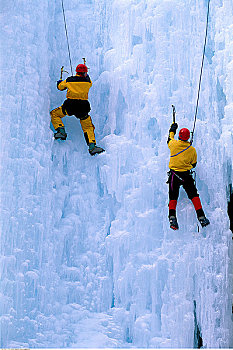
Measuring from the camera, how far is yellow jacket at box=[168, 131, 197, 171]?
16.2 feet

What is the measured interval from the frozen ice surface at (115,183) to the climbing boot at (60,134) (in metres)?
0.17

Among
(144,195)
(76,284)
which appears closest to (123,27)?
(144,195)

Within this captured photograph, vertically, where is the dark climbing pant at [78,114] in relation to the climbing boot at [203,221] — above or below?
above

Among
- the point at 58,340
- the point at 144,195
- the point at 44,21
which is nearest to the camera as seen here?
the point at 58,340

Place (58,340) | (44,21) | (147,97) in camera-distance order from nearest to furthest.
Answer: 1. (58,340)
2. (147,97)
3. (44,21)

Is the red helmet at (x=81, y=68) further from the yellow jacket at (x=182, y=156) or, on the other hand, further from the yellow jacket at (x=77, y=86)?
the yellow jacket at (x=182, y=156)

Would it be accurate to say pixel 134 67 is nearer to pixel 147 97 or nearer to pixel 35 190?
pixel 147 97

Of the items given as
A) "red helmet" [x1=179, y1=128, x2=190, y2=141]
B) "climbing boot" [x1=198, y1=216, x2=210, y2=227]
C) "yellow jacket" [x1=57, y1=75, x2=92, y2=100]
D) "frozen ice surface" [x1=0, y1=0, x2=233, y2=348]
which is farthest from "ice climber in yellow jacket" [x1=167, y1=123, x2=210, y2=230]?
"yellow jacket" [x1=57, y1=75, x2=92, y2=100]

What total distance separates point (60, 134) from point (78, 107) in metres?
0.40

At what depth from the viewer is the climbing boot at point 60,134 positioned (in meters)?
5.45

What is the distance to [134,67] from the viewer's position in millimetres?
5801

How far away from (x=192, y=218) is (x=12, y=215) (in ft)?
6.70

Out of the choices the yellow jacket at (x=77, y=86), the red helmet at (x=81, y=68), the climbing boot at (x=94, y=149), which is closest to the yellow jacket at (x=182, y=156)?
the climbing boot at (x=94, y=149)

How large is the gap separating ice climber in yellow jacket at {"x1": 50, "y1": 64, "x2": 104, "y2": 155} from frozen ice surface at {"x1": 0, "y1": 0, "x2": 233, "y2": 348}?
21 centimetres
